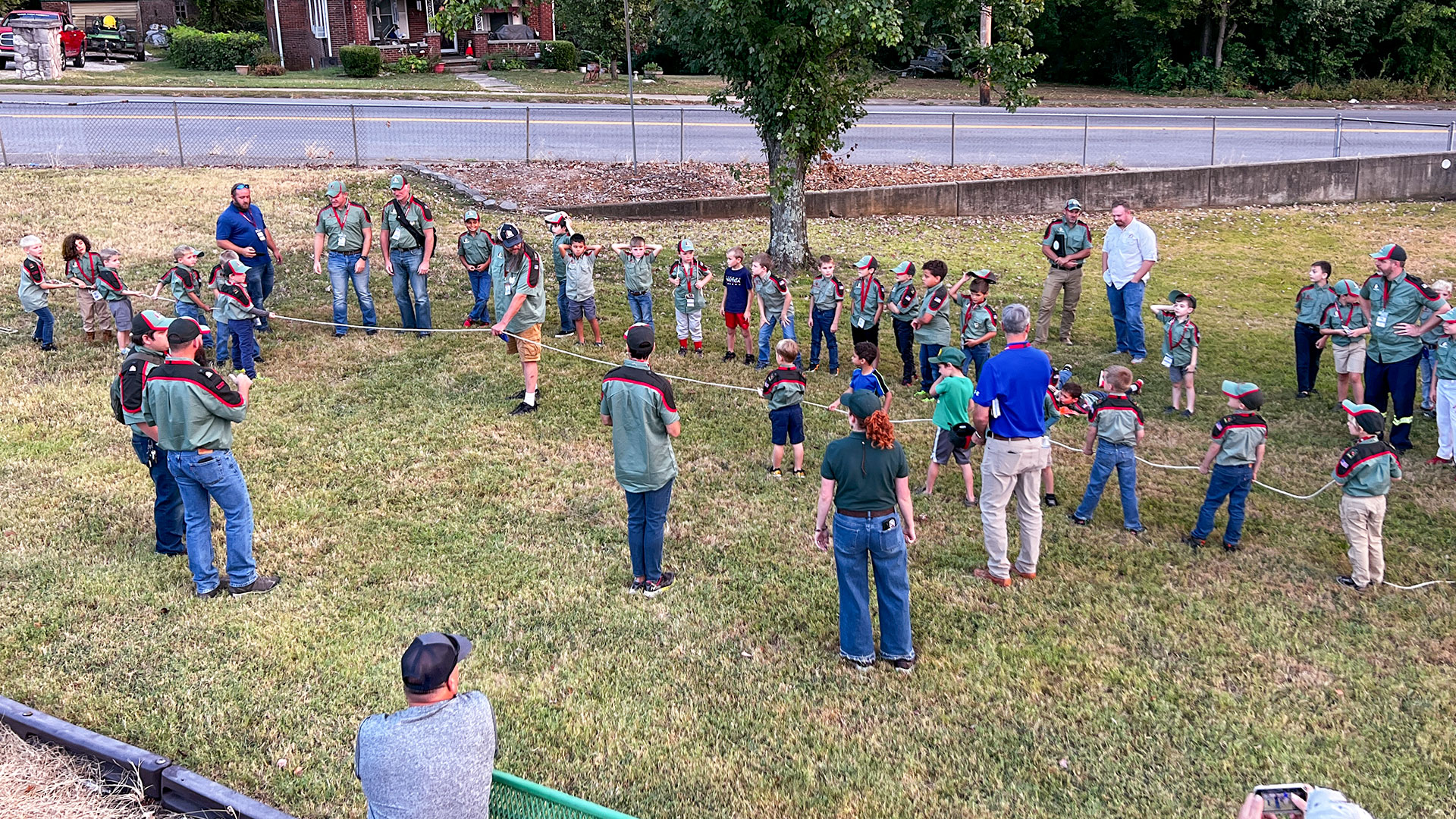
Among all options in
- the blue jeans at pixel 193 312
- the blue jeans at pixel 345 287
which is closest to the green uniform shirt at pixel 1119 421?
the blue jeans at pixel 345 287

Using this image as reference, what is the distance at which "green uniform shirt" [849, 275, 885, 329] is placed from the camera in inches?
468

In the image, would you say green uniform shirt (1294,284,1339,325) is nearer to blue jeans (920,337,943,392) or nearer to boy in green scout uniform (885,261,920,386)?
blue jeans (920,337,943,392)

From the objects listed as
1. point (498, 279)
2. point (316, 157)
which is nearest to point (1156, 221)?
point (498, 279)

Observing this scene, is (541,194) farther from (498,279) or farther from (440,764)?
(440,764)

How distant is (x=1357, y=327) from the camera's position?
11.6 meters

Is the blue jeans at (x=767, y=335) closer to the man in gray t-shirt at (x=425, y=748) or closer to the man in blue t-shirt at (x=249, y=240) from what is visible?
the man in blue t-shirt at (x=249, y=240)

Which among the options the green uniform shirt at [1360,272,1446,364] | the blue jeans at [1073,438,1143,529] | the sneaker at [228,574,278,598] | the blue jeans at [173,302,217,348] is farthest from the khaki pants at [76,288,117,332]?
the green uniform shirt at [1360,272,1446,364]

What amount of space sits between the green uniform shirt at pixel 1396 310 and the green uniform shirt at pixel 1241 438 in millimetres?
3107

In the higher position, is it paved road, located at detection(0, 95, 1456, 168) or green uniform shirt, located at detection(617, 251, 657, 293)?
paved road, located at detection(0, 95, 1456, 168)

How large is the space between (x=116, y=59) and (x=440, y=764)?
48.1 metres

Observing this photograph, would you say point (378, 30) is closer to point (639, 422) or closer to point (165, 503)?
point (165, 503)

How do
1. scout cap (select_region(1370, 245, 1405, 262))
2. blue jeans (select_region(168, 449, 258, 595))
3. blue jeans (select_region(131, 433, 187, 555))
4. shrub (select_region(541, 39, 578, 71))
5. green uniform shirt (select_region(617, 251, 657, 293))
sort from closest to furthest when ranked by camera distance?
blue jeans (select_region(168, 449, 258, 595)) → blue jeans (select_region(131, 433, 187, 555)) → scout cap (select_region(1370, 245, 1405, 262)) → green uniform shirt (select_region(617, 251, 657, 293)) → shrub (select_region(541, 39, 578, 71))

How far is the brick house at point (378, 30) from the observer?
43.4m

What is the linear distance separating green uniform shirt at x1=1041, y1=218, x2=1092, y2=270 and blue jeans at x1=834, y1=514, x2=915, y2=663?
782 centimetres
